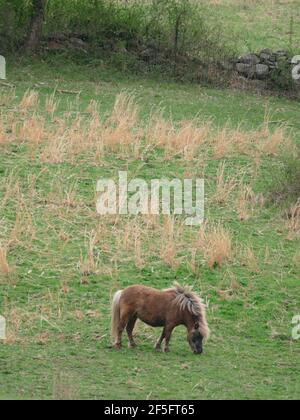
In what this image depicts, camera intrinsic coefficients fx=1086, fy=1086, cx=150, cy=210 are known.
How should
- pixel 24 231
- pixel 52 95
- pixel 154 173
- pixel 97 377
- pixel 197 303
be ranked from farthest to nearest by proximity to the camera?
pixel 52 95 → pixel 154 173 → pixel 24 231 → pixel 197 303 → pixel 97 377

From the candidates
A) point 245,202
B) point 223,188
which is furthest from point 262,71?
point 245,202

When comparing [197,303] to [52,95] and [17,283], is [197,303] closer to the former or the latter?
[17,283]

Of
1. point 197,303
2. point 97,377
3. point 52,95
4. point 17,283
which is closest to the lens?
point 97,377

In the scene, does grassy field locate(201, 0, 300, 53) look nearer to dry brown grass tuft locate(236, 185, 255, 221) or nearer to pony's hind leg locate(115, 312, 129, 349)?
dry brown grass tuft locate(236, 185, 255, 221)

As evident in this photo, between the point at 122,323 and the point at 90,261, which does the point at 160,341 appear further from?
the point at 90,261

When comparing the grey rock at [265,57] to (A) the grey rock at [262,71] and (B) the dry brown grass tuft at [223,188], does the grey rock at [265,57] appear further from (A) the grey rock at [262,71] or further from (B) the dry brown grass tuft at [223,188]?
(B) the dry brown grass tuft at [223,188]

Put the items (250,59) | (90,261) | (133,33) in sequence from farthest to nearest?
1. (133,33)
2. (250,59)
3. (90,261)

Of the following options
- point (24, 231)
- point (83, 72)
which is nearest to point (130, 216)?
point (24, 231)

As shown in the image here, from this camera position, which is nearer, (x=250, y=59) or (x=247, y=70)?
(x=250, y=59)

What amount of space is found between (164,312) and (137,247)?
2.62 metres

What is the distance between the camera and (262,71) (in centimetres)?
2459

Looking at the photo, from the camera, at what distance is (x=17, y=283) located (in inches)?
508

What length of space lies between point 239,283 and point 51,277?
7.62 ft

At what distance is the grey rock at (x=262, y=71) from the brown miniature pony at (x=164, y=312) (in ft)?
45.7
